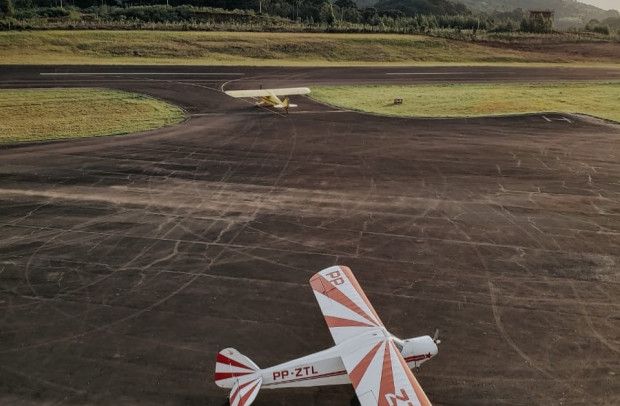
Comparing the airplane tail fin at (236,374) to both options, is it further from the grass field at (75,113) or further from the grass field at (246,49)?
the grass field at (246,49)

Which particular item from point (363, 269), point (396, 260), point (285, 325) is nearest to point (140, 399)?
point (285, 325)

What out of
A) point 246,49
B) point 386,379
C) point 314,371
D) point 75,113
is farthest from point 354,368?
point 246,49

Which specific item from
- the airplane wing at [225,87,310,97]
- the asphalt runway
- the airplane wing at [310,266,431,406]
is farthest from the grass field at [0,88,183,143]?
the airplane wing at [310,266,431,406]

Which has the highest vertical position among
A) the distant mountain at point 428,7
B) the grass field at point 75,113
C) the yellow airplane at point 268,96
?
the distant mountain at point 428,7

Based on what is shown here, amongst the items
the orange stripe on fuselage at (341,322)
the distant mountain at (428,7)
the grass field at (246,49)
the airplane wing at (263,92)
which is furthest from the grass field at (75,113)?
the distant mountain at (428,7)

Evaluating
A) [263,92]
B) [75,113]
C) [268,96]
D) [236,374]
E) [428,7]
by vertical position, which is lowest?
[236,374]

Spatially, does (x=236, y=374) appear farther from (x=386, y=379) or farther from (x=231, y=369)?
(x=386, y=379)

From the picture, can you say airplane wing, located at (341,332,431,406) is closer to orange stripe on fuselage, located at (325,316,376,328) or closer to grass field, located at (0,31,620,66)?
orange stripe on fuselage, located at (325,316,376,328)
